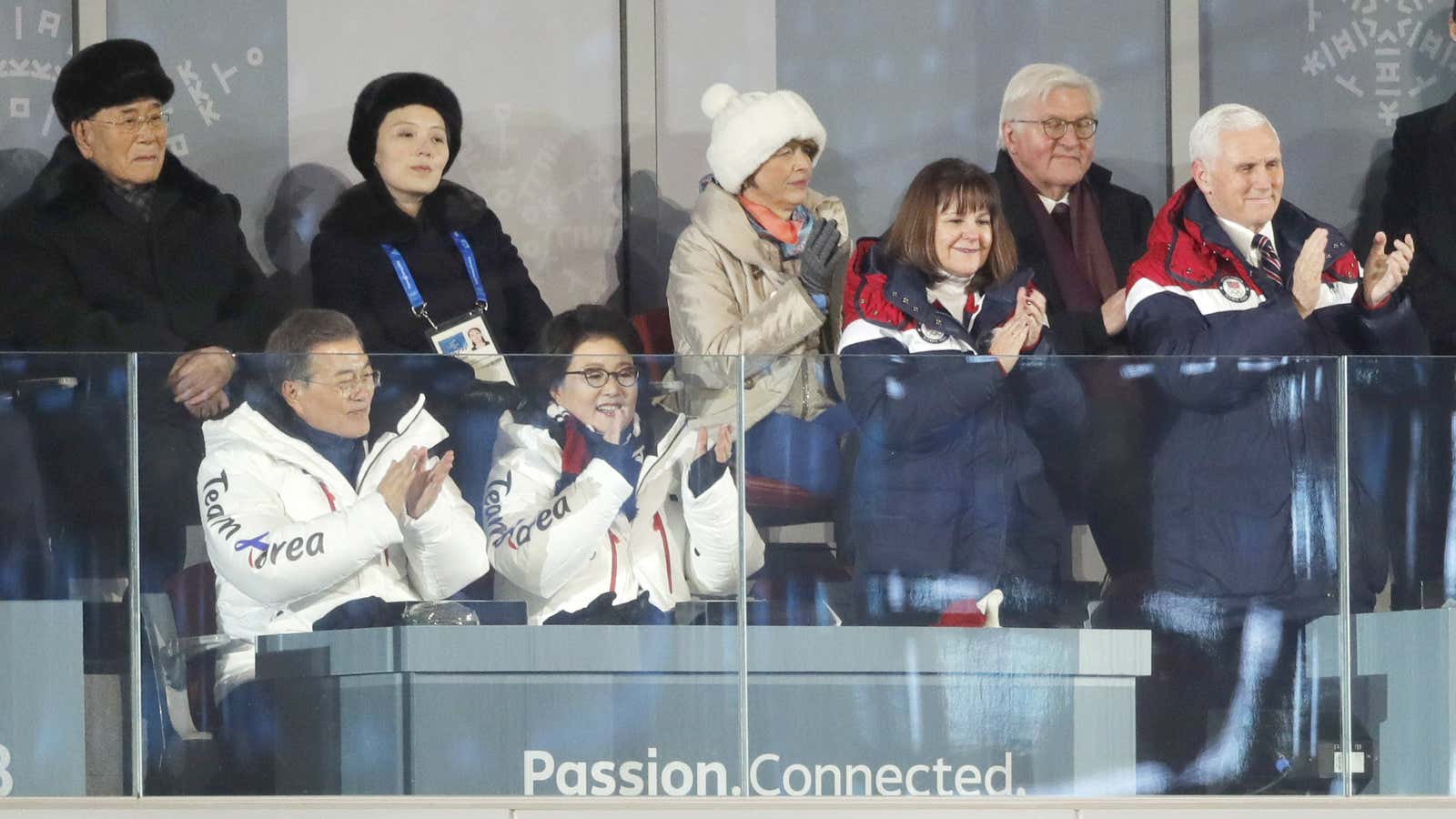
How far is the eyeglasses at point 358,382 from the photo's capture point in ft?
17.4

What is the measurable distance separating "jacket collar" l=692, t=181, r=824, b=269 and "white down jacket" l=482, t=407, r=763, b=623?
1390 mm

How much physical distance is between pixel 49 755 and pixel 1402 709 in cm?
322

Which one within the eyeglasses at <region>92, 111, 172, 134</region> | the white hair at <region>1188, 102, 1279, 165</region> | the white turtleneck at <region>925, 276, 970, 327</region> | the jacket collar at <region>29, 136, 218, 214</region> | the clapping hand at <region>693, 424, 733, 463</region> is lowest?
the clapping hand at <region>693, 424, 733, 463</region>

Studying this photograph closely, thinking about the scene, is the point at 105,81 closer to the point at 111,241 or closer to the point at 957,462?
the point at 111,241

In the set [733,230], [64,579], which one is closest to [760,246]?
[733,230]

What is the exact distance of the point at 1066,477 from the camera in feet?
17.7

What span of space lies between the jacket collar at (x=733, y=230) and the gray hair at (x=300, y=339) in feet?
4.57

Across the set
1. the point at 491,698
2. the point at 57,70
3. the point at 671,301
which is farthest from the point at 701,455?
the point at 57,70

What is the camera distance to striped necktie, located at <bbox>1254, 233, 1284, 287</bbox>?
6.20 meters

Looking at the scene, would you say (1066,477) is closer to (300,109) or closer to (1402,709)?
(1402,709)

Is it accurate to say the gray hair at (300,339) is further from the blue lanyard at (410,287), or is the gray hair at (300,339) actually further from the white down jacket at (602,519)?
the blue lanyard at (410,287)

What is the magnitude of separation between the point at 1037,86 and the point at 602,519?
7.83 ft

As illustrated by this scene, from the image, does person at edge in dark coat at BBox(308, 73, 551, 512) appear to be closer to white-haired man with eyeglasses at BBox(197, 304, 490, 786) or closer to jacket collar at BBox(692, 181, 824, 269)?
jacket collar at BBox(692, 181, 824, 269)

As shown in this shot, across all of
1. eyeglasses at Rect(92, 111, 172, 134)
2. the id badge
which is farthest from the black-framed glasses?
eyeglasses at Rect(92, 111, 172, 134)
